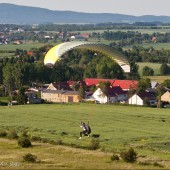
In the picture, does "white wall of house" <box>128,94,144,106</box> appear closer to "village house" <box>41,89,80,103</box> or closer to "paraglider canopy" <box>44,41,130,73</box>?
"village house" <box>41,89,80,103</box>

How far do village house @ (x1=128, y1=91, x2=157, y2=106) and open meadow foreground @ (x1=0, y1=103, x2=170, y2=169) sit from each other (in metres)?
16.6

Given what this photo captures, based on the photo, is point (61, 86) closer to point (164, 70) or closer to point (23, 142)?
point (164, 70)

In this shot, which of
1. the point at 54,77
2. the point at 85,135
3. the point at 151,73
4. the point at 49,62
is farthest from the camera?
the point at 151,73

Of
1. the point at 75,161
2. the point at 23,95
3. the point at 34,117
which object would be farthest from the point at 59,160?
the point at 23,95

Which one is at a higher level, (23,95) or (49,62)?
(49,62)

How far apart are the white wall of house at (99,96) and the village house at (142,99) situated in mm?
3749

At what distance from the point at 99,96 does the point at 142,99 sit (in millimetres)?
7685

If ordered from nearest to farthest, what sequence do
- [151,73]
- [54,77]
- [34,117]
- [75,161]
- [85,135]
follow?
[75,161] < [85,135] < [34,117] < [54,77] < [151,73]

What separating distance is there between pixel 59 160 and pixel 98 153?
323 centimetres

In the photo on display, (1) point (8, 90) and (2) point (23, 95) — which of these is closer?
(2) point (23, 95)

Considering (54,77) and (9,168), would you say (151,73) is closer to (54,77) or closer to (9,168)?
(54,77)

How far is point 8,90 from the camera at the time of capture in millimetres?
89750

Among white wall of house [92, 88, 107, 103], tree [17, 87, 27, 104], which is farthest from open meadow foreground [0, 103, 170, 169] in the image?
white wall of house [92, 88, 107, 103]

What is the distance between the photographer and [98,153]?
90.6ft
